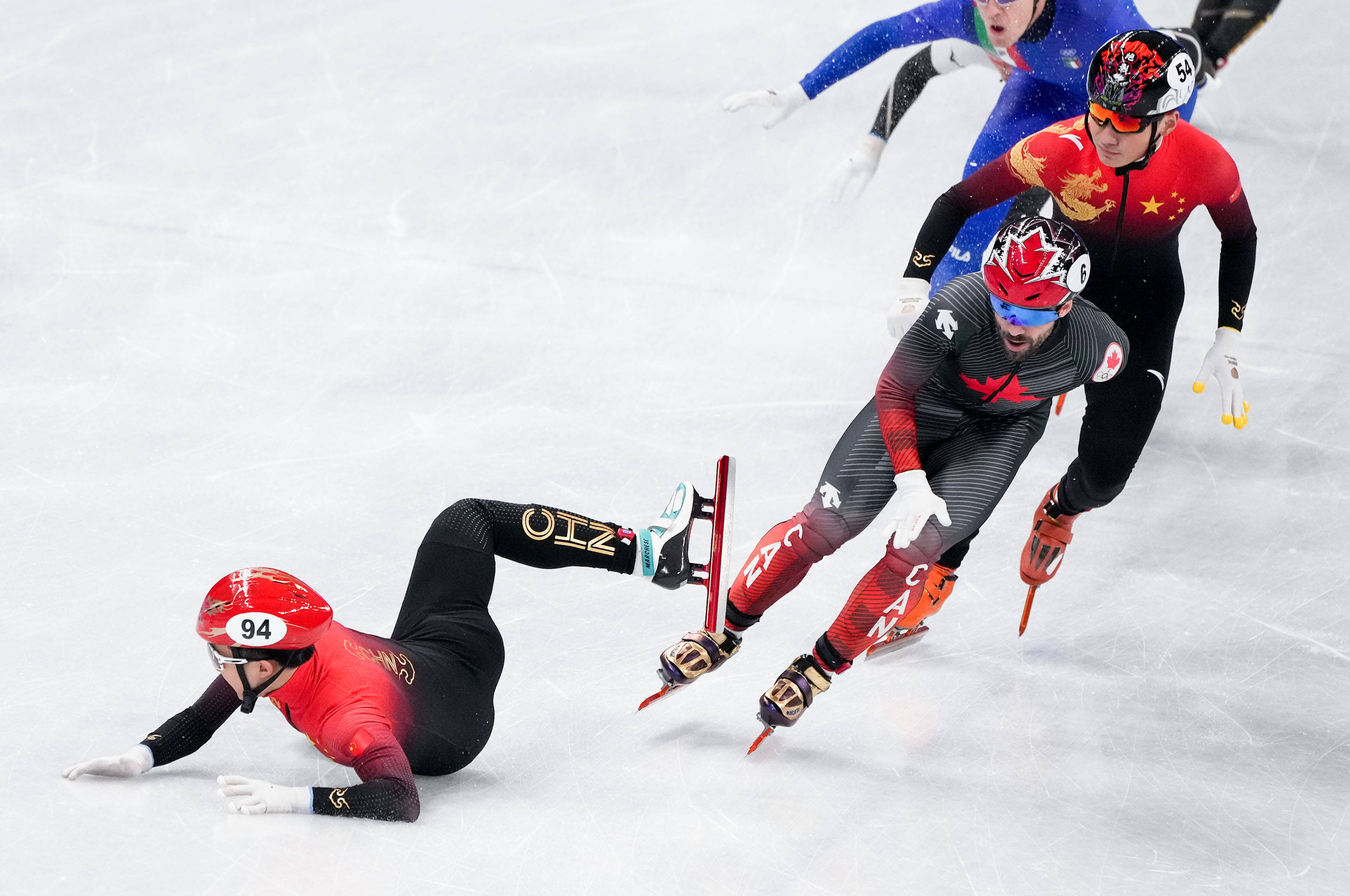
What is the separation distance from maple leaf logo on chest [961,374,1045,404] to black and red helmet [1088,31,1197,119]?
0.78 m

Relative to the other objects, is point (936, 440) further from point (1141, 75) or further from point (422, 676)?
point (422, 676)

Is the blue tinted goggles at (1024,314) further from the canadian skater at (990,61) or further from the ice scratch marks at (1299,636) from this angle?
the ice scratch marks at (1299,636)

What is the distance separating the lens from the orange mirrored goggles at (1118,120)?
3693 millimetres

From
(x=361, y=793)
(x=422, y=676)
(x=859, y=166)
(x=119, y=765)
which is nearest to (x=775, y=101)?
(x=859, y=166)

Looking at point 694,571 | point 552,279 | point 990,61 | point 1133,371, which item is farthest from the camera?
point 552,279

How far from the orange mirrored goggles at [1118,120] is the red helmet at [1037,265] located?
0.38 metres

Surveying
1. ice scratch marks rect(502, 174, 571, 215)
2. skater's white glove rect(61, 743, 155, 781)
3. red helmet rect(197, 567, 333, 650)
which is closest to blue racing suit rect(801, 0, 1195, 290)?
ice scratch marks rect(502, 174, 571, 215)

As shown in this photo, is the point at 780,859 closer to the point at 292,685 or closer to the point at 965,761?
the point at 965,761

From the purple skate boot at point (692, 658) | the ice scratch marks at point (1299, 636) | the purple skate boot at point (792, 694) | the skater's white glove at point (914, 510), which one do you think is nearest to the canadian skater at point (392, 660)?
the purple skate boot at point (692, 658)

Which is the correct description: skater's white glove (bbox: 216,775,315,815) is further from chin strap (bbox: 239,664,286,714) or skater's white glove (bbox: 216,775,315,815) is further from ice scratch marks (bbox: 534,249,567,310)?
ice scratch marks (bbox: 534,249,567,310)

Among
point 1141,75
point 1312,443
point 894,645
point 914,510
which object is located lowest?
point 894,645

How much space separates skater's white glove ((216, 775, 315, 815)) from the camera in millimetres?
3141

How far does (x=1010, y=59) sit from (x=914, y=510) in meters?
2.26

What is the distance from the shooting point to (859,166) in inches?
214
